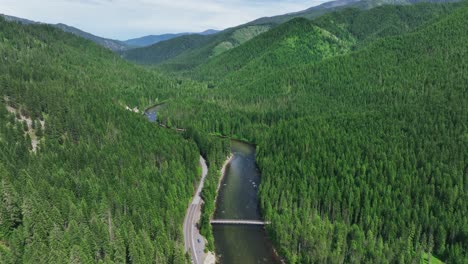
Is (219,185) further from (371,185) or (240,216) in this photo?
(371,185)

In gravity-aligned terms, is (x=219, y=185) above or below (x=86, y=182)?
below

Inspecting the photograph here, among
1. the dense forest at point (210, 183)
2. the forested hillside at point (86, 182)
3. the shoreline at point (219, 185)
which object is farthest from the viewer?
the shoreline at point (219, 185)

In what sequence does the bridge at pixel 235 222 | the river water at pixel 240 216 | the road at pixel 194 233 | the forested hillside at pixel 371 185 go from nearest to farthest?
the road at pixel 194 233, the forested hillside at pixel 371 185, the river water at pixel 240 216, the bridge at pixel 235 222

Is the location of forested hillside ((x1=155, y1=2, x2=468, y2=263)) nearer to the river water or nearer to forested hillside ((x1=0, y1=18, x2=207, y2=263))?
the river water

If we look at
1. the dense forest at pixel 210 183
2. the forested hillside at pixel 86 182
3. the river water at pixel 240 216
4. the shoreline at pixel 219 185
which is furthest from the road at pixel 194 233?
the river water at pixel 240 216

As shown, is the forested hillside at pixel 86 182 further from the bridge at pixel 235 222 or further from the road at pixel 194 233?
the bridge at pixel 235 222

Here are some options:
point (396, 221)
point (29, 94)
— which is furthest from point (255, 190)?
point (29, 94)

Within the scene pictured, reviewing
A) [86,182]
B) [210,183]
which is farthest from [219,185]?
[86,182]
